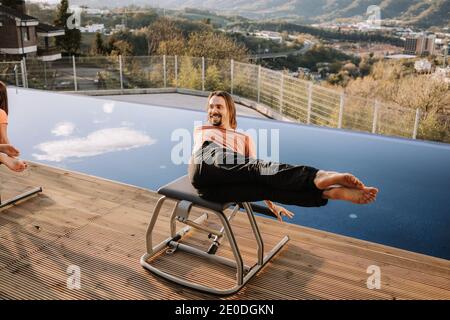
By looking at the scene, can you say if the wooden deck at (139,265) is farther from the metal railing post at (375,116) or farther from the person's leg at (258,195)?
the metal railing post at (375,116)

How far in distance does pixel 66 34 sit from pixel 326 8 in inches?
313

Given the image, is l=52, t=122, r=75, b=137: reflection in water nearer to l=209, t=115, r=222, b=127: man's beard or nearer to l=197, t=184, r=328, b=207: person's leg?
l=209, t=115, r=222, b=127: man's beard

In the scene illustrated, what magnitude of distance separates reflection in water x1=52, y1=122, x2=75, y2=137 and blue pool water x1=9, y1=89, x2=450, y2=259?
0.01m

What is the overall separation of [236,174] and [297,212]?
5.11 feet

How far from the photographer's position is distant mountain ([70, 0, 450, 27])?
778 centimetres

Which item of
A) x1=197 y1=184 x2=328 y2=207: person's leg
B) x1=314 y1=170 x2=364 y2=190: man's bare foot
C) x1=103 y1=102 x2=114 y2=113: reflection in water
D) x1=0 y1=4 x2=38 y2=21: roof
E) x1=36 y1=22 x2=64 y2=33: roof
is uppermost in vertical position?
x1=0 y1=4 x2=38 y2=21: roof

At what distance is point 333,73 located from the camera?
8.17 metres

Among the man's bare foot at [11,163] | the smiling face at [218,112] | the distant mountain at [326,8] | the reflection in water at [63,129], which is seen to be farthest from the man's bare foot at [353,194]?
the distant mountain at [326,8]

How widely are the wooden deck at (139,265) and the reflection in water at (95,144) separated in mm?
1508

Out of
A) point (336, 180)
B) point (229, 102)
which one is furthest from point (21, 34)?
point (336, 180)

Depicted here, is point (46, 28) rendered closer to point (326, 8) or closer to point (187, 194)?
point (326, 8)

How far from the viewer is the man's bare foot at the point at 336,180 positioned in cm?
160

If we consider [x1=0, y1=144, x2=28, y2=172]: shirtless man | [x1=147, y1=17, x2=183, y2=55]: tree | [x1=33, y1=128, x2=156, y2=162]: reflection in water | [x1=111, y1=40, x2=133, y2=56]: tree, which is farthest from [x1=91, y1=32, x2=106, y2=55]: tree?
[x1=0, y1=144, x2=28, y2=172]: shirtless man

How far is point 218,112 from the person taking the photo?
2195 millimetres
